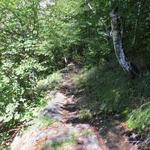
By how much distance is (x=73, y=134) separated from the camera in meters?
7.45

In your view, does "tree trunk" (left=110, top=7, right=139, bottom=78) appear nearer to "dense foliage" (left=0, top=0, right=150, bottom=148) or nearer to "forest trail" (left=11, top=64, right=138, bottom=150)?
"dense foliage" (left=0, top=0, right=150, bottom=148)

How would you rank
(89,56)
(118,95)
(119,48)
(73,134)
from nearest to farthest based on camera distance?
(73,134)
(118,95)
(119,48)
(89,56)

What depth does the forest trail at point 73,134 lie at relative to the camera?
695 cm

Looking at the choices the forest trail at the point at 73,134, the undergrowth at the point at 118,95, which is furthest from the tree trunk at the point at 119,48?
the forest trail at the point at 73,134

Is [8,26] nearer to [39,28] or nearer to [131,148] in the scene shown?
[39,28]

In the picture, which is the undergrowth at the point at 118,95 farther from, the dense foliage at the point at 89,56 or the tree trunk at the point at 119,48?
the dense foliage at the point at 89,56

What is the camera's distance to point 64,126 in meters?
8.08

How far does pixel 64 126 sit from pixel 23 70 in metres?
2.84

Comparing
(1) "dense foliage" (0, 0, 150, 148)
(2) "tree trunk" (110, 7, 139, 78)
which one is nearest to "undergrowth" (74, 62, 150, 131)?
(2) "tree trunk" (110, 7, 139, 78)

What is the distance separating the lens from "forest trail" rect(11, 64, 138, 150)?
695 centimetres

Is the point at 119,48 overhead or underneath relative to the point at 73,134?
overhead

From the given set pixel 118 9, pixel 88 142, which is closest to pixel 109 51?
pixel 118 9

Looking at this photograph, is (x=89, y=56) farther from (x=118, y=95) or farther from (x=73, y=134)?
(x=73, y=134)

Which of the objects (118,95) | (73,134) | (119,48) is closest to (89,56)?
(119,48)
